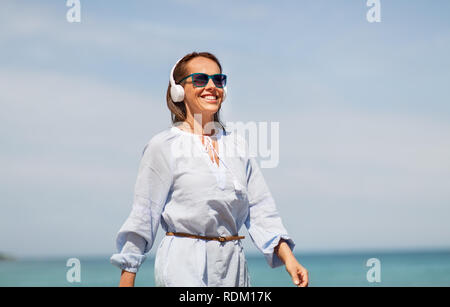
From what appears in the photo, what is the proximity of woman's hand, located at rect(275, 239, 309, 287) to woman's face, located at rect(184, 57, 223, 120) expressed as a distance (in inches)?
35.7

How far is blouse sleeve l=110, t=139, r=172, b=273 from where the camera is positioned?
3.05 m

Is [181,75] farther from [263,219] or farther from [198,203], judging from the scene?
[263,219]

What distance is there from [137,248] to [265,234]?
30.3 inches

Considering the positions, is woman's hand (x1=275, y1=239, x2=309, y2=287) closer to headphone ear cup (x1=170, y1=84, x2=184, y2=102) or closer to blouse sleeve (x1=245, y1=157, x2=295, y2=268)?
blouse sleeve (x1=245, y1=157, x2=295, y2=268)

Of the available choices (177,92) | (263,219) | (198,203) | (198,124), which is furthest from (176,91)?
(263,219)

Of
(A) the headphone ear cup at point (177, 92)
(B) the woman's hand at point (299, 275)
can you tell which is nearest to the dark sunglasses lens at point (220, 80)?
(A) the headphone ear cup at point (177, 92)

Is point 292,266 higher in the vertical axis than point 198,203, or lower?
lower

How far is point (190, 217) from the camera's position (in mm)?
3137

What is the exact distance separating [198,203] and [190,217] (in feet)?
0.29

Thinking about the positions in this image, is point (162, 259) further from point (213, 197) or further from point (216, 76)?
point (216, 76)

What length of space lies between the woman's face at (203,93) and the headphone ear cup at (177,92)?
33 millimetres

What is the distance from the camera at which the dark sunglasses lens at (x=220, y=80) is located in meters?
3.44
